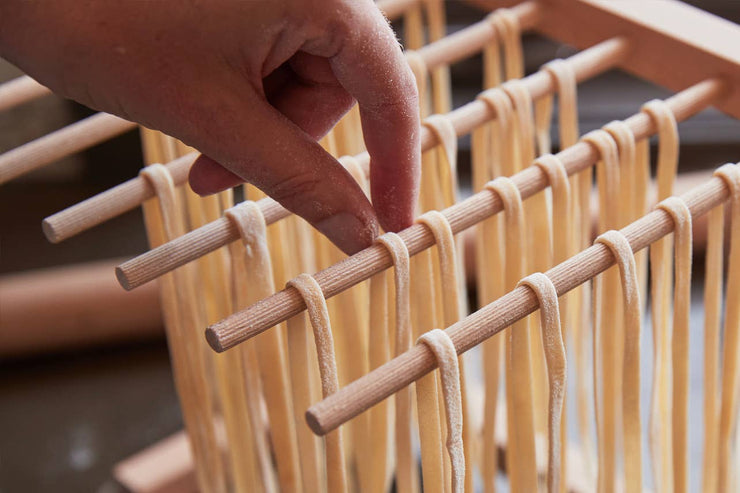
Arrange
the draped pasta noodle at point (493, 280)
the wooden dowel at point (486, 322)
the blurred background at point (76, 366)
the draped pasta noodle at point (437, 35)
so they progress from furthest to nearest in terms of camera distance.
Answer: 1. the blurred background at point (76, 366)
2. the draped pasta noodle at point (437, 35)
3. the draped pasta noodle at point (493, 280)
4. the wooden dowel at point (486, 322)

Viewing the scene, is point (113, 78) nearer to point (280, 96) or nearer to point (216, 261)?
point (280, 96)

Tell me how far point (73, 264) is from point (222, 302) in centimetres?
106

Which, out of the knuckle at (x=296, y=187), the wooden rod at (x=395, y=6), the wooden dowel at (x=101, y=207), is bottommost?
the wooden dowel at (x=101, y=207)

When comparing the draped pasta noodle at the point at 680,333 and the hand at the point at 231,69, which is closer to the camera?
the hand at the point at 231,69

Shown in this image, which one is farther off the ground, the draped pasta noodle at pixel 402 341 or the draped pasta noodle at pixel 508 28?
the draped pasta noodle at pixel 508 28

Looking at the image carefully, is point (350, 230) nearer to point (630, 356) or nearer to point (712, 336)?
point (630, 356)

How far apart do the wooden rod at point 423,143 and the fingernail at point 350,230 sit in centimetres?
8

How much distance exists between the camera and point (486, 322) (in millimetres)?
451

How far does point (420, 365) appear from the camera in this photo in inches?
17.0

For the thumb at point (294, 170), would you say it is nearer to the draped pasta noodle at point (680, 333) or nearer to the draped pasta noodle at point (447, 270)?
the draped pasta noodle at point (447, 270)

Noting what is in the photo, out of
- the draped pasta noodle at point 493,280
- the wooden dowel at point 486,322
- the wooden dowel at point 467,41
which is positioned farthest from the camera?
the wooden dowel at point 467,41

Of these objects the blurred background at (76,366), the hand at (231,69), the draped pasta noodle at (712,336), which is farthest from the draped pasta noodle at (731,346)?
the blurred background at (76,366)

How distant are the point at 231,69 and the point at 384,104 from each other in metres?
0.09

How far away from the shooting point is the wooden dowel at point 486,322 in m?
0.41
